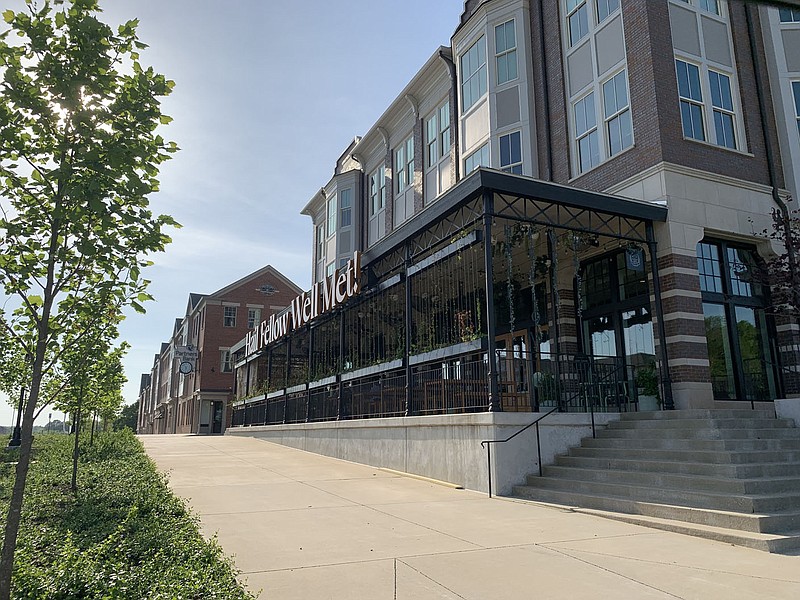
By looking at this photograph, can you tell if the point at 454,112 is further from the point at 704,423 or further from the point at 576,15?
the point at 704,423

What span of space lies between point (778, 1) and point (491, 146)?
53.0 feet

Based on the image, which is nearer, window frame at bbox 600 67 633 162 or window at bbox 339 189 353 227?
window frame at bbox 600 67 633 162

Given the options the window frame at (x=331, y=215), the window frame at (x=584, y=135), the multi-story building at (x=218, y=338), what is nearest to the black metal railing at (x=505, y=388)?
the window frame at (x=584, y=135)

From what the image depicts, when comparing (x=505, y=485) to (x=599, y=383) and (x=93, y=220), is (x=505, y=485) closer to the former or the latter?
(x=599, y=383)

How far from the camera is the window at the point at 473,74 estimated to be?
1848cm

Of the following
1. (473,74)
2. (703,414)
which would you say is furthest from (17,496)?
(473,74)

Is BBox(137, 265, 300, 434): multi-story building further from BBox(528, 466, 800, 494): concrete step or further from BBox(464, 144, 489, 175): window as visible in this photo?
BBox(528, 466, 800, 494): concrete step

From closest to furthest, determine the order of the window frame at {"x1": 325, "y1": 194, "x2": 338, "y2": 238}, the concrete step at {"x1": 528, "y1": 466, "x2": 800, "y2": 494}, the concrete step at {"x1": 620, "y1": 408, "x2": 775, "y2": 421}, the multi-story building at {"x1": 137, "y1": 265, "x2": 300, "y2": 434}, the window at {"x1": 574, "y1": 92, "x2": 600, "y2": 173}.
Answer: the concrete step at {"x1": 528, "y1": 466, "x2": 800, "y2": 494}
the concrete step at {"x1": 620, "y1": 408, "x2": 775, "y2": 421}
the window at {"x1": 574, "y1": 92, "x2": 600, "y2": 173}
the window frame at {"x1": 325, "y1": 194, "x2": 338, "y2": 238}
the multi-story building at {"x1": 137, "y1": 265, "x2": 300, "y2": 434}

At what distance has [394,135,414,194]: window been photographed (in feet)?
77.9

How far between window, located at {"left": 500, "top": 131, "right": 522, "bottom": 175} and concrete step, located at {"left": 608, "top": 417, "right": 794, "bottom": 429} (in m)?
8.43

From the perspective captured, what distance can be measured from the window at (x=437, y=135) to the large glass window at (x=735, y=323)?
9775mm

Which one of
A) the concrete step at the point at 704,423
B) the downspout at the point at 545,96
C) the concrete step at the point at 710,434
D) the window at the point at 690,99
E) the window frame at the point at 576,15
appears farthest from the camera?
the downspout at the point at 545,96

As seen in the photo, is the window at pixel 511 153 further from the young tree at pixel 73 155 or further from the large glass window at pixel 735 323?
the young tree at pixel 73 155

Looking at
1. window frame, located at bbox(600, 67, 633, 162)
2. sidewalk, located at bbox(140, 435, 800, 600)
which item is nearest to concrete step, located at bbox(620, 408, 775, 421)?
sidewalk, located at bbox(140, 435, 800, 600)
